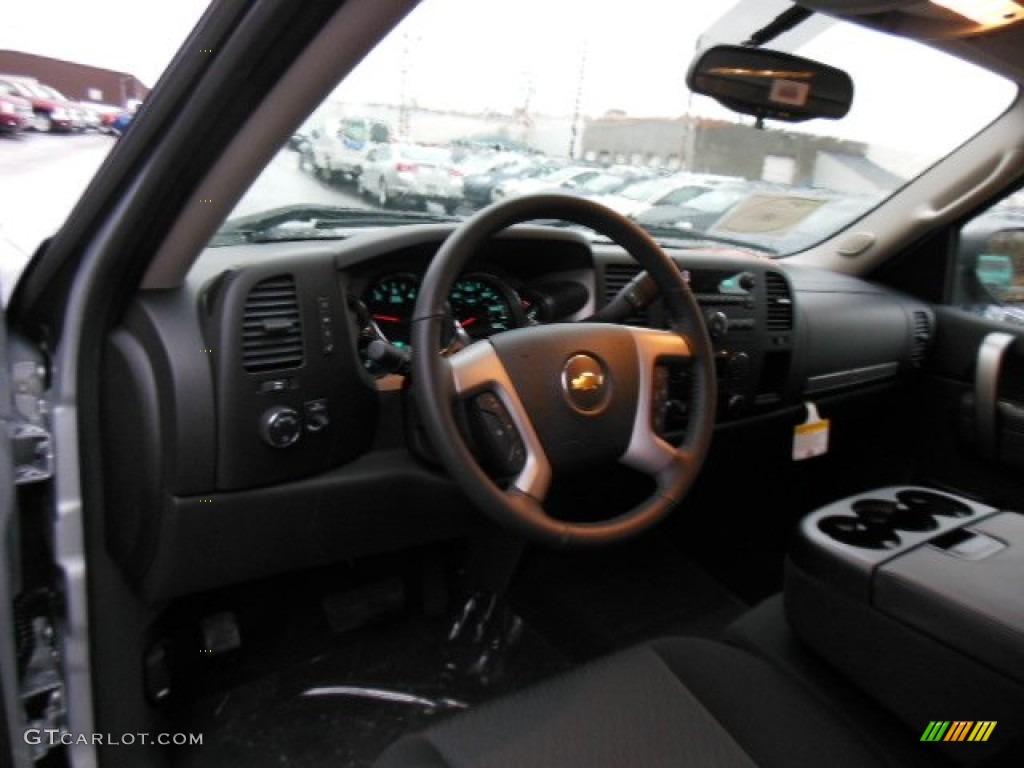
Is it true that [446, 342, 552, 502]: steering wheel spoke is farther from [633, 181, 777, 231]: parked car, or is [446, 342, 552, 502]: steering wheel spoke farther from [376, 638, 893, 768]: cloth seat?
[633, 181, 777, 231]: parked car

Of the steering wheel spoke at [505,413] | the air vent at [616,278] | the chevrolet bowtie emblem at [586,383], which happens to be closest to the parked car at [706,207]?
the air vent at [616,278]

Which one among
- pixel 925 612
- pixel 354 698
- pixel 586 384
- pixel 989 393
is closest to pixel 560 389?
pixel 586 384

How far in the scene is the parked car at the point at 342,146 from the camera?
4.80ft

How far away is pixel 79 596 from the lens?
1402 millimetres

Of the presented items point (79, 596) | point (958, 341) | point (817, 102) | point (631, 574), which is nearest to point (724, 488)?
point (631, 574)

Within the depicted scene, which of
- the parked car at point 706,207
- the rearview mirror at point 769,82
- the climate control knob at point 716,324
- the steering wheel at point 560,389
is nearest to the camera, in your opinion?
the steering wheel at point 560,389

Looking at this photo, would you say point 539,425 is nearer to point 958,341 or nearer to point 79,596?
point 79,596

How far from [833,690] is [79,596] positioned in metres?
1.45

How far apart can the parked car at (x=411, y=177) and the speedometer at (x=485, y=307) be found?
0.22 meters

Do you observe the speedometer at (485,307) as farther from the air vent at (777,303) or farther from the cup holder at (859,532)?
the air vent at (777,303)

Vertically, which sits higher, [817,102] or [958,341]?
[817,102]

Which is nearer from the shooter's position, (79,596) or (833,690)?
(79,596)

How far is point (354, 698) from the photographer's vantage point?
2.02 meters

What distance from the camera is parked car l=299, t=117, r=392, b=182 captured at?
1.46 meters
